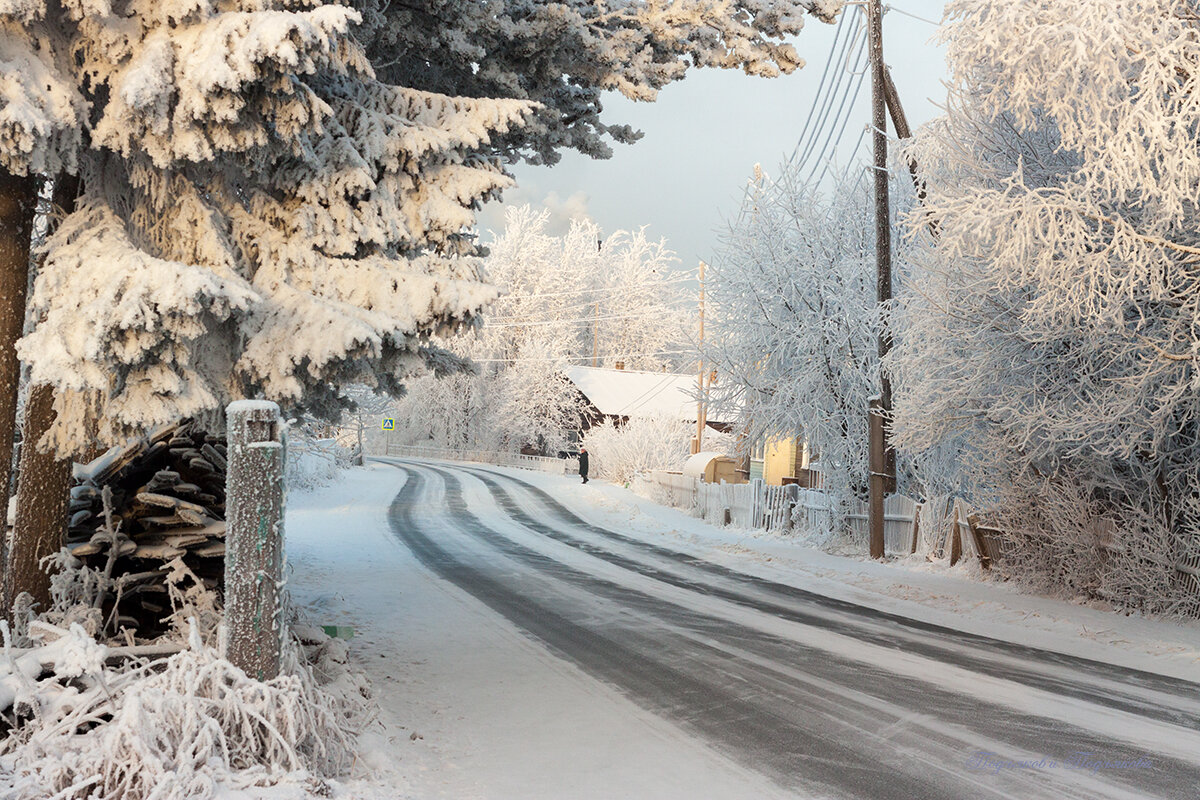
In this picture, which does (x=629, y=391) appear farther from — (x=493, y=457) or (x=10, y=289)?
(x=10, y=289)

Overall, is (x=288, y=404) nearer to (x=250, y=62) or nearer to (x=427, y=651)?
(x=250, y=62)

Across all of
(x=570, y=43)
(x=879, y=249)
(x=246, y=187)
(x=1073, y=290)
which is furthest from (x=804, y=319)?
(x=246, y=187)

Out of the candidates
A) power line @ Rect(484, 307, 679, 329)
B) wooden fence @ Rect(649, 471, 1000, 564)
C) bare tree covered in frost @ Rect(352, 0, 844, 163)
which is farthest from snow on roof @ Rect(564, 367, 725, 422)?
bare tree covered in frost @ Rect(352, 0, 844, 163)

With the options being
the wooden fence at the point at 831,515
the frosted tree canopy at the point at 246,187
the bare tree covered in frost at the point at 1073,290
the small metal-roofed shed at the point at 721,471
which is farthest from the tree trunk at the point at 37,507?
the small metal-roofed shed at the point at 721,471

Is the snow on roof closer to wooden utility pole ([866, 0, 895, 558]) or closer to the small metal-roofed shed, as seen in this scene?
the small metal-roofed shed

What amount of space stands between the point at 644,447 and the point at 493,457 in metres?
17.4

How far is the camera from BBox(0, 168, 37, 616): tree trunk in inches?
203

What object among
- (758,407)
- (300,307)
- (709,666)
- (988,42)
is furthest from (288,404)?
(758,407)

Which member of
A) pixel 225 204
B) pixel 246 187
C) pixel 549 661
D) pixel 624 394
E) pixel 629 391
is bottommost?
pixel 549 661

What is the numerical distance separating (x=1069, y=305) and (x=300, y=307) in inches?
277

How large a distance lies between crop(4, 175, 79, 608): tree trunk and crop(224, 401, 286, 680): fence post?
1812mm

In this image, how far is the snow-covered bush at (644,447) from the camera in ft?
117

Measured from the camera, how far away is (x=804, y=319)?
699 inches

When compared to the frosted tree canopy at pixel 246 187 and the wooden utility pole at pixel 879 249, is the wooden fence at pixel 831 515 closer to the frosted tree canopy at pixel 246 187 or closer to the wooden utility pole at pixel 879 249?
the wooden utility pole at pixel 879 249
